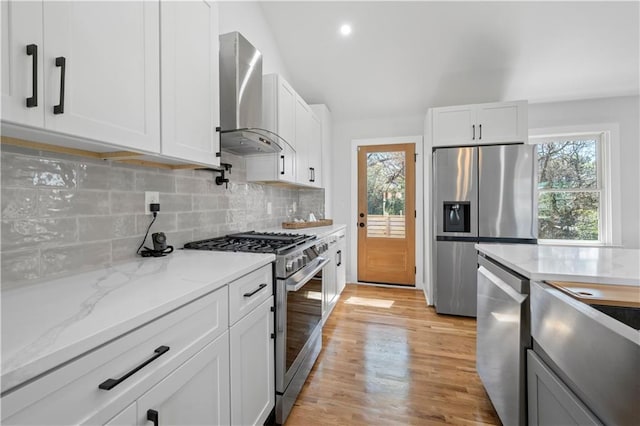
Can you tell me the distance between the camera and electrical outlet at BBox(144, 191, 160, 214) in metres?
1.51

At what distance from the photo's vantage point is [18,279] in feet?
3.19

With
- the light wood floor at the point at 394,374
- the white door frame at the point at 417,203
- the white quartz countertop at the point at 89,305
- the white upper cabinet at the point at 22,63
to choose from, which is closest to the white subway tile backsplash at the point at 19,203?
the white quartz countertop at the point at 89,305

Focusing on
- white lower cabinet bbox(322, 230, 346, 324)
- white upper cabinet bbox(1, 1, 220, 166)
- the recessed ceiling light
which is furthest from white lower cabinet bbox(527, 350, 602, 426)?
the recessed ceiling light

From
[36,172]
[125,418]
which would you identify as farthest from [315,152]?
[125,418]

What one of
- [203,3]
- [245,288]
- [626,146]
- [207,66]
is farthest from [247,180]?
[626,146]

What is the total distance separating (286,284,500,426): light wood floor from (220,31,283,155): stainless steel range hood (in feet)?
5.68

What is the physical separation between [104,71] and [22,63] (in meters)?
0.25

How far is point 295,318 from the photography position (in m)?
1.67

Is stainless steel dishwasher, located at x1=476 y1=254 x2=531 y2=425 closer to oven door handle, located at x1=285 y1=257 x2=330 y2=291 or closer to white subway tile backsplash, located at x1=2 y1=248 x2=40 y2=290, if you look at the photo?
oven door handle, located at x1=285 y1=257 x2=330 y2=291

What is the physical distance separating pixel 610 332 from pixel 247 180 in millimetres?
2385

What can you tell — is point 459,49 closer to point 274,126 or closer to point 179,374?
point 274,126

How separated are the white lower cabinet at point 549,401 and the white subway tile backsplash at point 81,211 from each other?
1.86 meters

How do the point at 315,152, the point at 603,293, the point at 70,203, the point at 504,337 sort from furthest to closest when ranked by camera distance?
the point at 315,152
the point at 504,337
the point at 70,203
the point at 603,293

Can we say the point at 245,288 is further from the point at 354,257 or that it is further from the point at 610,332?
the point at 354,257
